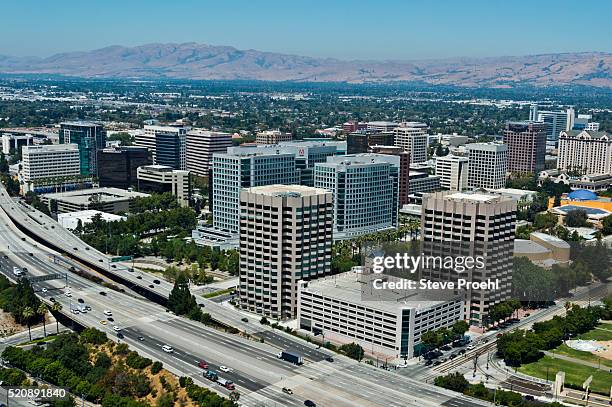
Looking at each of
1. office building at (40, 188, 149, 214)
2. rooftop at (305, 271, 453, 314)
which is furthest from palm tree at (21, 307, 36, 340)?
office building at (40, 188, 149, 214)

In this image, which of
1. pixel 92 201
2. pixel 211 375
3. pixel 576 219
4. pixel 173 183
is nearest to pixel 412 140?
pixel 576 219

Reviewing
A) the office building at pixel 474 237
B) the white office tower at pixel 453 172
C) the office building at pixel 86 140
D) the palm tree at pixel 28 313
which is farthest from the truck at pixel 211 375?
the office building at pixel 86 140

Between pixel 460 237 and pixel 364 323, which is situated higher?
pixel 460 237

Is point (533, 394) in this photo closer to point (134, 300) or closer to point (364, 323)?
point (364, 323)

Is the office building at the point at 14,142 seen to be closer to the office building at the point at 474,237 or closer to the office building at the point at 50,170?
the office building at the point at 50,170

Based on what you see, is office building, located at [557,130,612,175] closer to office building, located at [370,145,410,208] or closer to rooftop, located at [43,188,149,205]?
office building, located at [370,145,410,208]

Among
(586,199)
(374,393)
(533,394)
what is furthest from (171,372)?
(586,199)

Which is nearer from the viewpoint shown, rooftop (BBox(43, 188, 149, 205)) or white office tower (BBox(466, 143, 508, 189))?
rooftop (BBox(43, 188, 149, 205))
